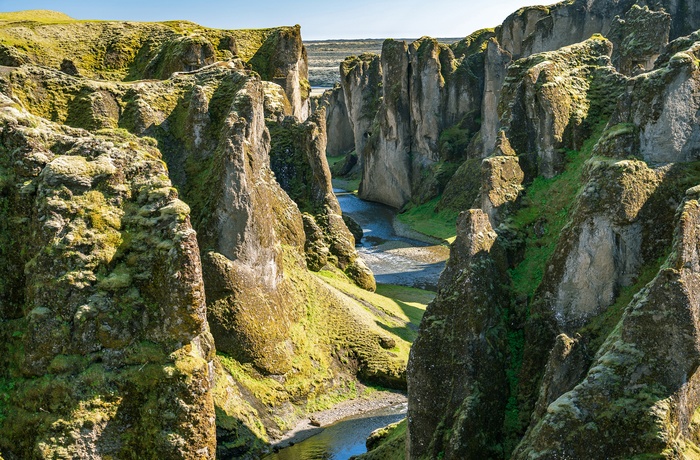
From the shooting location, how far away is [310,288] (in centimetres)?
5200

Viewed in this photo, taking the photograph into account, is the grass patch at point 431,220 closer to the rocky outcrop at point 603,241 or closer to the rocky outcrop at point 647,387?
the rocky outcrop at point 603,241

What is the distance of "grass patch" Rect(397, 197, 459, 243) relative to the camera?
295 feet

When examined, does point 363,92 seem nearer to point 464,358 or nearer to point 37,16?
point 37,16

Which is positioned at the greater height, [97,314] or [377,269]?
[97,314]

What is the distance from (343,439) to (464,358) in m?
16.7

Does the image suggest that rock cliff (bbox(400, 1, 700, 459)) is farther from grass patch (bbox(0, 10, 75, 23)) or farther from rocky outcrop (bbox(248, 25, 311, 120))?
grass patch (bbox(0, 10, 75, 23))

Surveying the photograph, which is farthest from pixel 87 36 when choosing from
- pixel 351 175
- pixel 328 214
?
pixel 351 175

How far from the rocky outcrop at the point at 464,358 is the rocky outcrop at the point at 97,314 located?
25.5 feet

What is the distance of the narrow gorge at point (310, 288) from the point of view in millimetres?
23094

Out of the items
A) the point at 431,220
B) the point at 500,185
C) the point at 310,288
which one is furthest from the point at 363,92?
the point at 500,185

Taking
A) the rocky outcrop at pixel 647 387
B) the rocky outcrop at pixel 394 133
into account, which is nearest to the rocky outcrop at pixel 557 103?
the rocky outcrop at pixel 647 387

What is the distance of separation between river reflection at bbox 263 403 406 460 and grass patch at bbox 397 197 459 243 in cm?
4114

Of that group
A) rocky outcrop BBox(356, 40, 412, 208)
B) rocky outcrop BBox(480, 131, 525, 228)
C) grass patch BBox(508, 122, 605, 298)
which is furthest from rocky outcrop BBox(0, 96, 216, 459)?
rocky outcrop BBox(356, 40, 412, 208)

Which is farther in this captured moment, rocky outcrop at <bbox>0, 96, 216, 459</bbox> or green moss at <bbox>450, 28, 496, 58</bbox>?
green moss at <bbox>450, 28, 496, 58</bbox>
